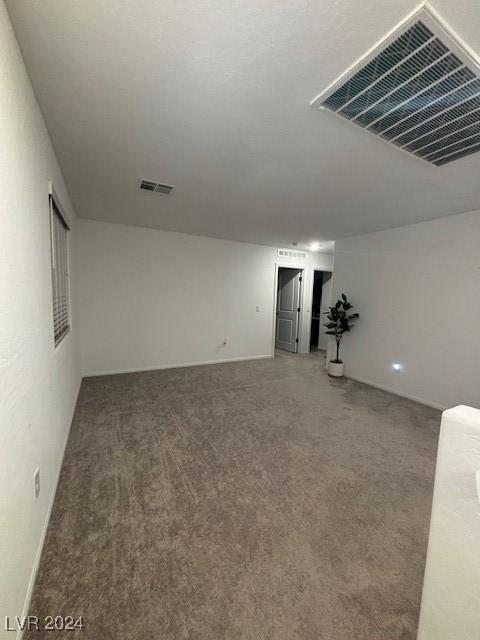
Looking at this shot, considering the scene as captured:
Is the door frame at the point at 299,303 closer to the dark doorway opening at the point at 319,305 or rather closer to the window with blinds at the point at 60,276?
the dark doorway opening at the point at 319,305

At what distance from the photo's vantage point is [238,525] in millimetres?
1638

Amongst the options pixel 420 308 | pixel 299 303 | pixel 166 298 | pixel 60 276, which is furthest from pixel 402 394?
pixel 60 276

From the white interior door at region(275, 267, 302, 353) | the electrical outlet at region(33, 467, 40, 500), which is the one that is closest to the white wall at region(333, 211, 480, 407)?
the white interior door at region(275, 267, 302, 353)

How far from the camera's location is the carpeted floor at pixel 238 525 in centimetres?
118

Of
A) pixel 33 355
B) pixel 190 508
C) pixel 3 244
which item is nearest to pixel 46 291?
pixel 33 355

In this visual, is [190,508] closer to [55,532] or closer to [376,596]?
[55,532]

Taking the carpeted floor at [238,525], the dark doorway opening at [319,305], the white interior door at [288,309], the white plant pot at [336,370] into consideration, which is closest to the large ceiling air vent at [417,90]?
the carpeted floor at [238,525]

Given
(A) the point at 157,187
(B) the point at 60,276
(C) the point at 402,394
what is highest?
(A) the point at 157,187

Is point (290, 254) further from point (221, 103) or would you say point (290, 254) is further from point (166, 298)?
point (221, 103)

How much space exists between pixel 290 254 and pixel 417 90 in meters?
4.75

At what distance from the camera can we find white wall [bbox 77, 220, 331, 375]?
4.25 m

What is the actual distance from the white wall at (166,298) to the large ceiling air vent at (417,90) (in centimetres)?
370

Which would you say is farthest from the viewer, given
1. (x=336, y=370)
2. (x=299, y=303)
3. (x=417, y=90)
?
(x=299, y=303)

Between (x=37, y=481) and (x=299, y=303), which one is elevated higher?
(x=299, y=303)
